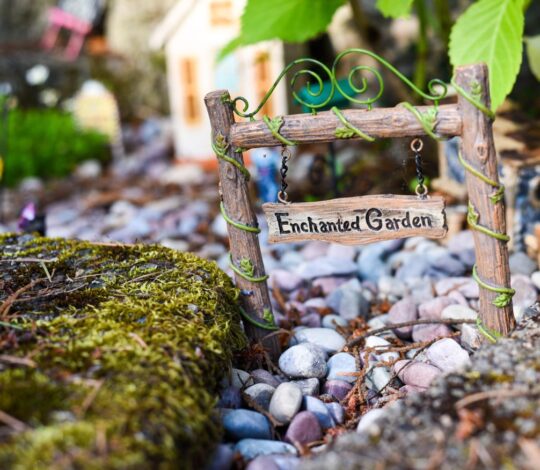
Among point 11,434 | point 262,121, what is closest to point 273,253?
point 262,121

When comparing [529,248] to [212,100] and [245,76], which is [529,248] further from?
[245,76]

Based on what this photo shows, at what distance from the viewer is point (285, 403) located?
2.03m

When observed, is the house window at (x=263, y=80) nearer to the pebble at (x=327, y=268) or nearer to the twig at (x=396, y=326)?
the pebble at (x=327, y=268)

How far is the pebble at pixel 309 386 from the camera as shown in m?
2.19

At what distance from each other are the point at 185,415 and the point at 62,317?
1.76 feet

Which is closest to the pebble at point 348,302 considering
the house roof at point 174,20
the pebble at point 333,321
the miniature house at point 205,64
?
the pebble at point 333,321

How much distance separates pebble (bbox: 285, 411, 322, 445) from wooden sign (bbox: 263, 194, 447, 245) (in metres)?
0.54

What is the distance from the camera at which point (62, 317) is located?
1981 millimetres

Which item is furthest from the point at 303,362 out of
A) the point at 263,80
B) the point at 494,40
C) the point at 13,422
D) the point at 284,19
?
the point at 263,80

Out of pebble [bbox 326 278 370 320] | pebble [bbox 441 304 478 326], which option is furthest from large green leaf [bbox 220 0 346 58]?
pebble [bbox 441 304 478 326]

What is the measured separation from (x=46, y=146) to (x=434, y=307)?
11.8ft

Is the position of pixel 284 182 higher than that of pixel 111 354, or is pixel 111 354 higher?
pixel 284 182

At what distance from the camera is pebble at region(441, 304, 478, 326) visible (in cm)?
251

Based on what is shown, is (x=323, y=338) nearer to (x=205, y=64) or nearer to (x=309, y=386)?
(x=309, y=386)
